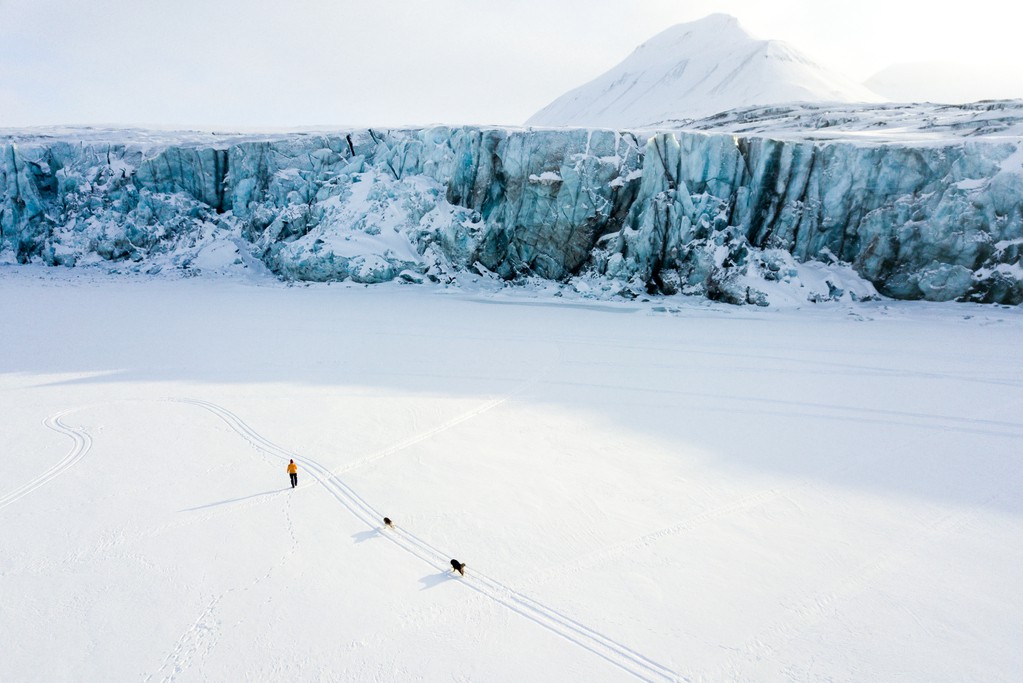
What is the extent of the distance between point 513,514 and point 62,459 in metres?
9.76

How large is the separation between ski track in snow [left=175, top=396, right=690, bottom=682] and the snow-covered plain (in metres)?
0.04

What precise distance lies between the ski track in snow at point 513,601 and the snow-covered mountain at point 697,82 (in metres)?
56.9

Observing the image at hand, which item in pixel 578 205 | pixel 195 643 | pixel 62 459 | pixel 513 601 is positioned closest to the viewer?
pixel 195 643

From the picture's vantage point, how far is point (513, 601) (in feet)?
22.9

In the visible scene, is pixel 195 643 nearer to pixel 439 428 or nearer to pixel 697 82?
pixel 439 428

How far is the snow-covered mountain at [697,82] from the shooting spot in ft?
192

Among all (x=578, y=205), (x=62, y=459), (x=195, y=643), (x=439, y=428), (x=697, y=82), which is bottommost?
(x=62, y=459)

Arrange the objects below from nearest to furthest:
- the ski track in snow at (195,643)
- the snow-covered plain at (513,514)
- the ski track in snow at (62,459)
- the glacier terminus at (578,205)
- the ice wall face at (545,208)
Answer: the ski track in snow at (195,643) < the snow-covered plain at (513,514) < the ski track in snow at (62,459) < the ice wall face at (545,208) < the glacier terminus at (578,205)

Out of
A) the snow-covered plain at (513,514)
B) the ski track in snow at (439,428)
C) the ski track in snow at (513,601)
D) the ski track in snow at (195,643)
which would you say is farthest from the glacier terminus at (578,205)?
the ski track in snow at (195,643)

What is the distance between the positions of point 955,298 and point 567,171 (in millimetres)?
19707

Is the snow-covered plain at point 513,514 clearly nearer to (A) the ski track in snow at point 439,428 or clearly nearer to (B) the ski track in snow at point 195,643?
(B) the ski track in snow at point 195,643

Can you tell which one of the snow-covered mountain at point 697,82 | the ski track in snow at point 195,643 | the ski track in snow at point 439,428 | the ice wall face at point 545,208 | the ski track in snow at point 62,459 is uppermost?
the snow-covered mountain at point 697,82

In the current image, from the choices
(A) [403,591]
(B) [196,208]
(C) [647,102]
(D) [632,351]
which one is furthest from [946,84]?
(A) [403,591]

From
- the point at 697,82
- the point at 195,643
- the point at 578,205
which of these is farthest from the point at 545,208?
the point at 697,82
